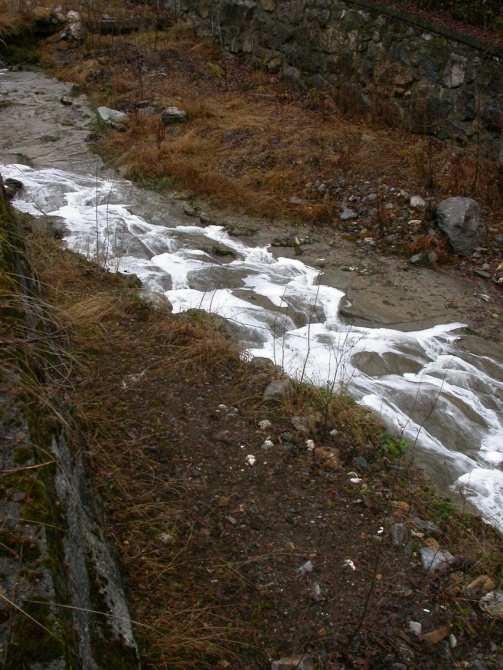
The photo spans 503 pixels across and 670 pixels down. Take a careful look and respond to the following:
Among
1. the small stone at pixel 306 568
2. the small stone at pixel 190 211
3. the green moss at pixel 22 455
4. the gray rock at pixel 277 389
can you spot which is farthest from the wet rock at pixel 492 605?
the small stone at pixel 190 211

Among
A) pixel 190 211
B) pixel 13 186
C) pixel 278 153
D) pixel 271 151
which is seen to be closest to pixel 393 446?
pixel 190 211

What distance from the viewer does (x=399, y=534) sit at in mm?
3359

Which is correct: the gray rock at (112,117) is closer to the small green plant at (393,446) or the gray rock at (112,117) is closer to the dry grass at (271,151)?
the dry grass at (271,151)

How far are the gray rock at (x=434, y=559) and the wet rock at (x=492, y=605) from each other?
0.76 ft

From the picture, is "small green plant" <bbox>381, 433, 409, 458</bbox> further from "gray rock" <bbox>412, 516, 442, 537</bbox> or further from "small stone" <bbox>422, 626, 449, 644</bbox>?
"small stone" <bbox>422, 626, 449, 644</bbox>

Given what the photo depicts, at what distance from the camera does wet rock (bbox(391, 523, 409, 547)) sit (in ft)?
10.9

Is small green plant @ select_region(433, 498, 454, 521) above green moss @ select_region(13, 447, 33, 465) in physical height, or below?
below

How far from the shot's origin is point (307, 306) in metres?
6.44

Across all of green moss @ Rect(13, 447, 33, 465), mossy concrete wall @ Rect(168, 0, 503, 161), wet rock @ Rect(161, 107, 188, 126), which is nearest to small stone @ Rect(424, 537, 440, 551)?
green moss @ Rect(13, 447, 33, 465)

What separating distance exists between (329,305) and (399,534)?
11.2 feet

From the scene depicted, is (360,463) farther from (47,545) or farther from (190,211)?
(190,211)

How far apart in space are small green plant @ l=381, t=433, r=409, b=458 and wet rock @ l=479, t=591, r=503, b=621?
44.4 inches

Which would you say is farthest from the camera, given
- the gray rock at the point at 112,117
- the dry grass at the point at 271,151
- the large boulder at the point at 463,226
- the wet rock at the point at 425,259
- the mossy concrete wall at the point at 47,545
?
the gray rock at the point at 112,117

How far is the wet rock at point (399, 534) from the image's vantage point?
333 cm
